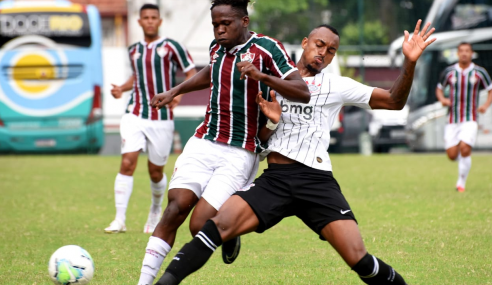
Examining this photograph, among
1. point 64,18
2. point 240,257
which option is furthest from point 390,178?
point 64,18

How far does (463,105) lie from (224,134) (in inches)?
359

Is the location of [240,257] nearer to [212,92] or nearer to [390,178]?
Answer: [212,92]

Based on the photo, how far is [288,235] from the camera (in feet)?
28.4

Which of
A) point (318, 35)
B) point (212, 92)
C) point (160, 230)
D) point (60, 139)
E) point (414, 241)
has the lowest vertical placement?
point (60, 139)

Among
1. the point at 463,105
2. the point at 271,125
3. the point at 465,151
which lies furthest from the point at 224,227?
the point at 463,105

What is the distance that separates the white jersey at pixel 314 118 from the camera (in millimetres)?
5312

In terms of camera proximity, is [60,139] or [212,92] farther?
[60,139]

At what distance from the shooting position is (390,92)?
532 cm

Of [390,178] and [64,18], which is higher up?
[64,18]

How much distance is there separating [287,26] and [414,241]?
19.6m

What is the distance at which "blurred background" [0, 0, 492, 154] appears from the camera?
892 inches

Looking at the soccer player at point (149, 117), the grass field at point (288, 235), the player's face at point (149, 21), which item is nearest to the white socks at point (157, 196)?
the soccer player at point (149, 117)

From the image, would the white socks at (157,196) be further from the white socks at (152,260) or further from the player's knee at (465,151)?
the player's knee at (465,151)

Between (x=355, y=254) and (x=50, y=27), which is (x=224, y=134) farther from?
(x=50, y=27)
